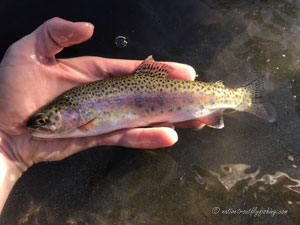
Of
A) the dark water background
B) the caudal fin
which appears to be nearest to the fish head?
the dark water background

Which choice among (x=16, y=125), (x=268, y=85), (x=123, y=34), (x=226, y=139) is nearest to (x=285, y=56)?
(x=268, y=85)

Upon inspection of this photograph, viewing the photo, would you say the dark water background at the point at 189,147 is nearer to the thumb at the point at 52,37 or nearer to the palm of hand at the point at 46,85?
the palm of hand at the point at 46,85

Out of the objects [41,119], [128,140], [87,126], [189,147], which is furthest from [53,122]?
[189,147]

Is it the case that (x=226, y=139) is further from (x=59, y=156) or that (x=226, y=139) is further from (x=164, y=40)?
(x=59, y=156)

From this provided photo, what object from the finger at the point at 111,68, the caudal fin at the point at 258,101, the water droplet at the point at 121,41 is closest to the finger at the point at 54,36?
the finger at the point at 111,68

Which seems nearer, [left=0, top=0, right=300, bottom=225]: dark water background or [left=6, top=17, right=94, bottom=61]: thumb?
[left=6, top=17, right=94, bottom=61]: thumb

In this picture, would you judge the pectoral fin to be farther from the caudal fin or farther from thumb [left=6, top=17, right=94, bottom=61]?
thumb [left=6, top=17, right=94, bottom=61]

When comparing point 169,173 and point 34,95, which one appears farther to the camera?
point 169,173
